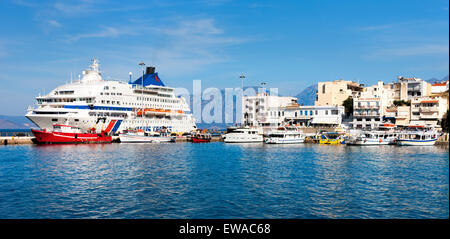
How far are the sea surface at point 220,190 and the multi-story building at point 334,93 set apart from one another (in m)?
47.5

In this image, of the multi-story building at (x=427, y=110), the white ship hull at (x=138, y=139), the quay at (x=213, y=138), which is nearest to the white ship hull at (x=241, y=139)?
the quay at (x=213, y=138)

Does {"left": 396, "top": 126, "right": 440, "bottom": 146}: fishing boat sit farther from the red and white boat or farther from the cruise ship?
the red and white boat

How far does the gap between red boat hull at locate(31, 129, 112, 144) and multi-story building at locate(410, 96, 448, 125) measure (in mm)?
53724

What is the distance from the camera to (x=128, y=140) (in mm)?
58031

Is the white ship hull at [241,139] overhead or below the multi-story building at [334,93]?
below

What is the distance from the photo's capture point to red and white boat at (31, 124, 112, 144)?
169 feet

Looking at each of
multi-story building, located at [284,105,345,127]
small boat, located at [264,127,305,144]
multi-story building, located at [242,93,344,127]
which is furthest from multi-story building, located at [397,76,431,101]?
small boat, located at [264,127,305,144]

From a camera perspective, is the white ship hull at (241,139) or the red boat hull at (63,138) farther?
the white ship hull at (241,139)

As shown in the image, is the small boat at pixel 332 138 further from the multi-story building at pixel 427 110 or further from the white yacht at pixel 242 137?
the multi-story building at pixel 427 110

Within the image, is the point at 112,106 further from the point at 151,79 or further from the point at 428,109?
the point at 428,109

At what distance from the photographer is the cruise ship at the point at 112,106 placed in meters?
58.6

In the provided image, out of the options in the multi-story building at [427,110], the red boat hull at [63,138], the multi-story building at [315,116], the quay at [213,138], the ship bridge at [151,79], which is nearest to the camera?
the red boat hull at [63,138]
